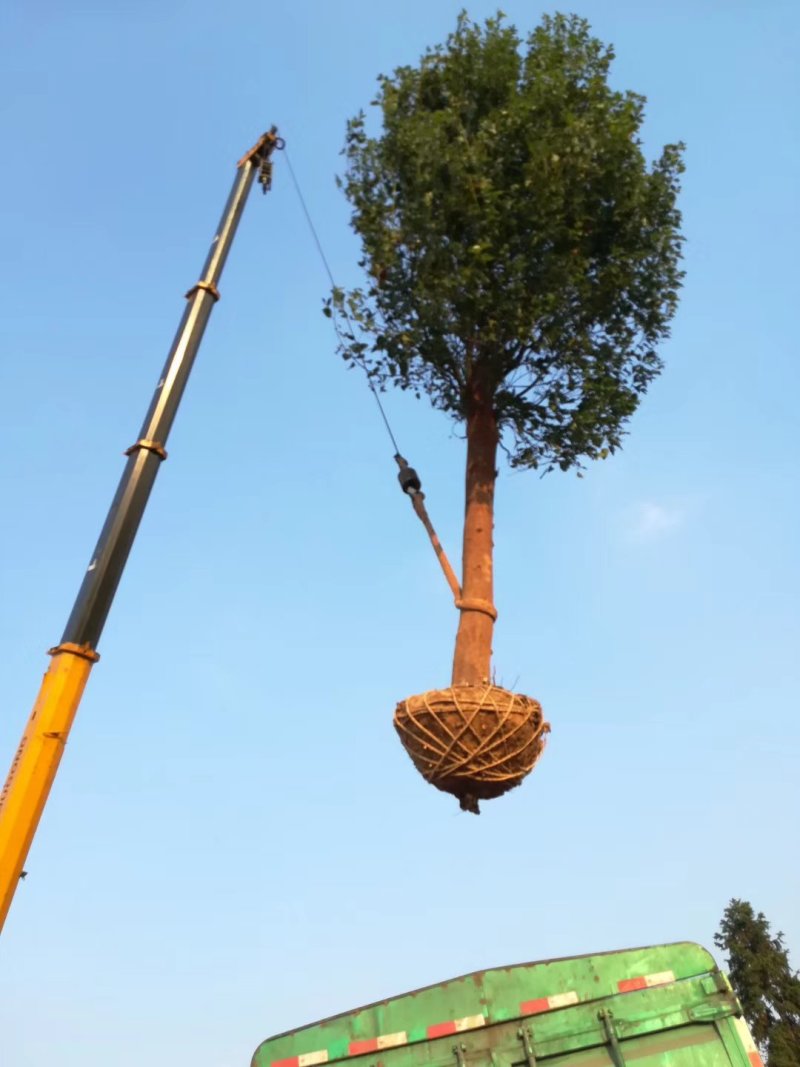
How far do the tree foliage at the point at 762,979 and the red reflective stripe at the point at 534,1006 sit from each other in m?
34.5

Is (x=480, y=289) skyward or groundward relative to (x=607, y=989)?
skyward

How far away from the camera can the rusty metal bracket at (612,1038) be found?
6000 millimetres

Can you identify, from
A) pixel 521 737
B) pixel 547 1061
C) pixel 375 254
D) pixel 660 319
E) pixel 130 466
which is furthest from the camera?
pixel 660 319

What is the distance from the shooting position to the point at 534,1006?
6230 millimetres

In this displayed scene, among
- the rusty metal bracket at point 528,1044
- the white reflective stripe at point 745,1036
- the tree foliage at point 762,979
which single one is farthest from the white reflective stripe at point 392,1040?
the tree foliage at point 762,979

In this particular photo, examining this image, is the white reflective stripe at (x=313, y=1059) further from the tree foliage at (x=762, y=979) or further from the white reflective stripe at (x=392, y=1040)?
the tree foliage at (x=762, y=979)

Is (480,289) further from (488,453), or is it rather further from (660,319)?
(660,319)

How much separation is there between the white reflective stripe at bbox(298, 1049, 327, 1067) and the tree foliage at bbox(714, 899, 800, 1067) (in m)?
35.0

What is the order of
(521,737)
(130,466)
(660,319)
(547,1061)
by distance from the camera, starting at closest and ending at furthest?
1. (547,1061)
2. (521,737)
3. (130,466)
4. (660,319)

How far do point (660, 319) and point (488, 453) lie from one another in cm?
376

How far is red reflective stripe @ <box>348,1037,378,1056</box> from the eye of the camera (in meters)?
6.17

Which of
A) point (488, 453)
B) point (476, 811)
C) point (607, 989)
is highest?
point (488, 453)

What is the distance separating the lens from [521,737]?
26.0ft

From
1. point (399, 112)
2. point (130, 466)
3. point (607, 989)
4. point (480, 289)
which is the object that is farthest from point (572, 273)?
point (607, 989)
